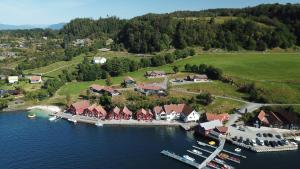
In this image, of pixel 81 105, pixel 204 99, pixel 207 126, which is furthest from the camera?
pixel 81 105

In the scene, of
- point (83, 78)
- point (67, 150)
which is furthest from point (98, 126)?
point (83, 78)

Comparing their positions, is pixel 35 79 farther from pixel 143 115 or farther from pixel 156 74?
pixel 143 115

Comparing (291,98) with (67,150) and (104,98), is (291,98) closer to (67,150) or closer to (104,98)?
(104,98)

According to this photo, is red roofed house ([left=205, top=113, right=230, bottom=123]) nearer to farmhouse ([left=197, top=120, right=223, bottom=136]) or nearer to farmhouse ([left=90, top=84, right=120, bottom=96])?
farmhouse ([left=197, top=120, right=223, bottom=136])

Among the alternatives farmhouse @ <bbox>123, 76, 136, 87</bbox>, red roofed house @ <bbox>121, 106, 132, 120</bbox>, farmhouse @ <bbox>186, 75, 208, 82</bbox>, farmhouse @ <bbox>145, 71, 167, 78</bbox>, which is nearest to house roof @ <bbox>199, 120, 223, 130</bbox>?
red roofed house @ <bbox>121, 106, 132, 120</bbox>

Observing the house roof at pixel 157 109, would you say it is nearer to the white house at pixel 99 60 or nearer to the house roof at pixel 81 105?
the house roof at pixel 81 105

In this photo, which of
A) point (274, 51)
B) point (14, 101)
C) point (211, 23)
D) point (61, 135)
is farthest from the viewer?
point (211, 23)

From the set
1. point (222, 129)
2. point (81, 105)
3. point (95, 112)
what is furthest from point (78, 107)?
point (222, 129)
